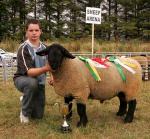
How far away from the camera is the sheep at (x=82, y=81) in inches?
248

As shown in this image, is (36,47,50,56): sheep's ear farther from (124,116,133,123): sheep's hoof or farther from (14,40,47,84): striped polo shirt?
(124,116,133,123): sheep's hoof

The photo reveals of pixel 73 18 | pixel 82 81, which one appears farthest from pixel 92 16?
pixel 73 18

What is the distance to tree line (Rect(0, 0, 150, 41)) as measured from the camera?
36438 millimetres

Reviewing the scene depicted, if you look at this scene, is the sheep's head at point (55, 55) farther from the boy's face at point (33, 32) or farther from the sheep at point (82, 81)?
the boy's face at point (33, 32)

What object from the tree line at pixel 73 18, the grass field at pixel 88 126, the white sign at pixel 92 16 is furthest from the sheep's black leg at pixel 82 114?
the tree line at pixel 73 18

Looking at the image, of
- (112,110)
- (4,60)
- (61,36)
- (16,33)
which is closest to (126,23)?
(61,36)

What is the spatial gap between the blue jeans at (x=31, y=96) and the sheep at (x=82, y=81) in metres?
0.38

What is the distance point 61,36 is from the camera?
36438mm

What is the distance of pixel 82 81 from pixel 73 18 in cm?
3265

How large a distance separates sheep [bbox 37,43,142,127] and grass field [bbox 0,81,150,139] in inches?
14.4

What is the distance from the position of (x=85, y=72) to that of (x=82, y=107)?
21.4 inches

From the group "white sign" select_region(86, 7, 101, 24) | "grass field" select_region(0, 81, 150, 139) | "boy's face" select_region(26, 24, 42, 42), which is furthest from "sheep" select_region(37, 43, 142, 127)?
"white sign" select_region(86, 7, 101, 24)

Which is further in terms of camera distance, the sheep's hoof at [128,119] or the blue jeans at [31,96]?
the sheep's hoof at [128,119]

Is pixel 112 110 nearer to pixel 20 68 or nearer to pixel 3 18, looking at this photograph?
pixel 20 68
